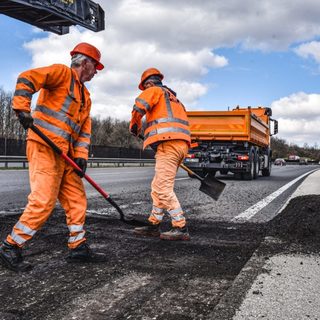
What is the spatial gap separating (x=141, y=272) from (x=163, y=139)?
1.71 metres

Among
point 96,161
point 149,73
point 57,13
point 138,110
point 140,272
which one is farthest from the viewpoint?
point 96,161

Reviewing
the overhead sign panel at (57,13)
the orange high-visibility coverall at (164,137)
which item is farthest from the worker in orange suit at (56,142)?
the overhead sign panel at (57,13)

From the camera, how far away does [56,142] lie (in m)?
3.34

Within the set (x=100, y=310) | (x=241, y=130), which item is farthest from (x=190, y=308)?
(x=241, y=130)

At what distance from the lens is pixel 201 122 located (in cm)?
1439

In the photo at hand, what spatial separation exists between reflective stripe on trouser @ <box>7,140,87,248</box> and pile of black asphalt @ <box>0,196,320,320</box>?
0.27 m

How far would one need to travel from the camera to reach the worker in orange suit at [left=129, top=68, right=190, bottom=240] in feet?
14.3

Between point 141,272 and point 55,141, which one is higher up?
point 55,141

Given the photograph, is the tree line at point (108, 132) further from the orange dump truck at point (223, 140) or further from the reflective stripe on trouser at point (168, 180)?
the reflective stripe on trouser at point (168, 180)

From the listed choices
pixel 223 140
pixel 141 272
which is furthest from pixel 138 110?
pixel 223 140

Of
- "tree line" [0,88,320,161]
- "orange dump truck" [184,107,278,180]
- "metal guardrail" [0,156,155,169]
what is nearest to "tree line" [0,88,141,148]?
"tree line" [0,88,320,161]

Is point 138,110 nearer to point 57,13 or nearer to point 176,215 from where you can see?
point 176,215

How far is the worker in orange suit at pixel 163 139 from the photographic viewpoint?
436 cm

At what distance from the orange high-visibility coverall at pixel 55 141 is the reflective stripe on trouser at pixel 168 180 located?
39.4 inches
